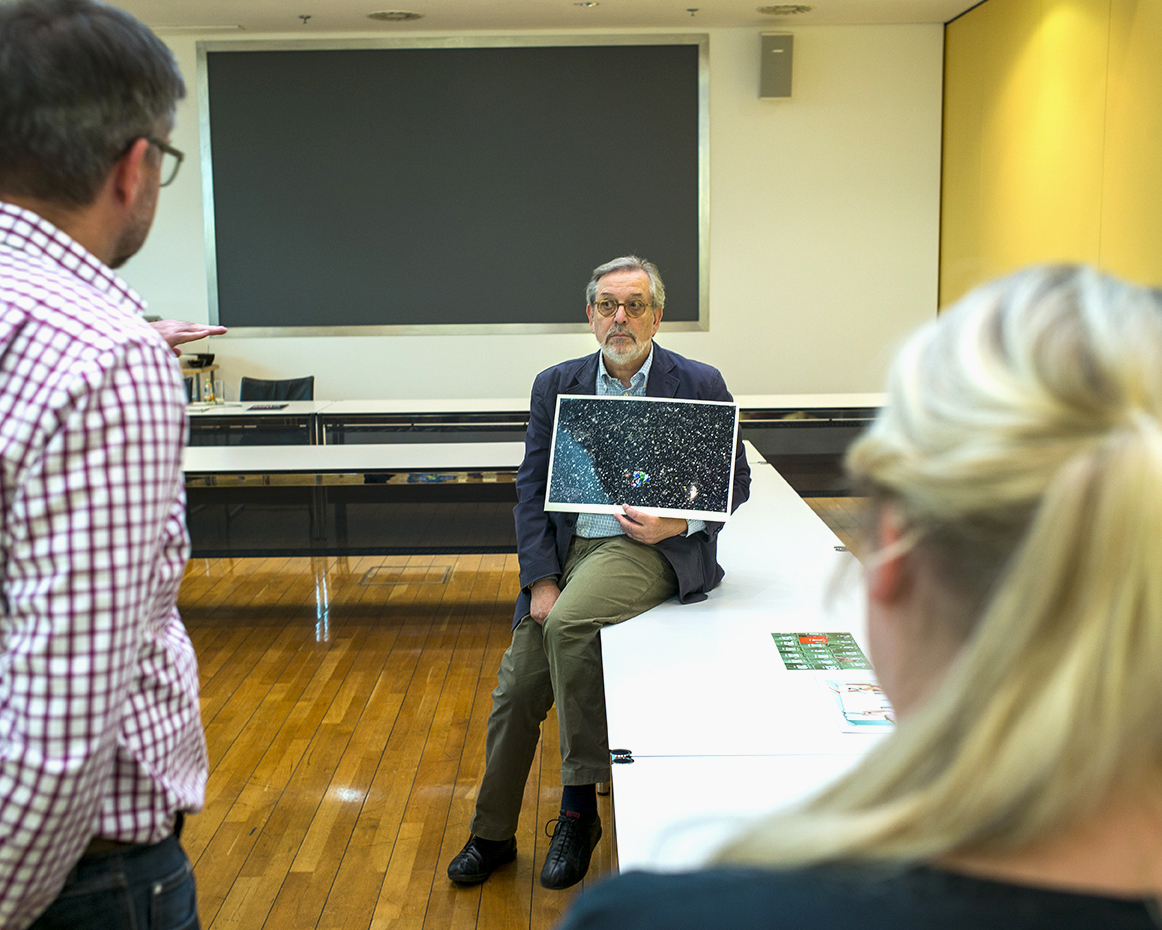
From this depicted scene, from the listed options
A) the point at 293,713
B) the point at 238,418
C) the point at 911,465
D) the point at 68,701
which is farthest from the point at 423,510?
the point at 911,465

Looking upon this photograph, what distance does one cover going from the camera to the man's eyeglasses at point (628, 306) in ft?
8.88

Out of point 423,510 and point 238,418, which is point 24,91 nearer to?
point 423,510

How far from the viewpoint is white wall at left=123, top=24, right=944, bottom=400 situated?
7.64 meters

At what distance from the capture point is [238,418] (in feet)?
18.0

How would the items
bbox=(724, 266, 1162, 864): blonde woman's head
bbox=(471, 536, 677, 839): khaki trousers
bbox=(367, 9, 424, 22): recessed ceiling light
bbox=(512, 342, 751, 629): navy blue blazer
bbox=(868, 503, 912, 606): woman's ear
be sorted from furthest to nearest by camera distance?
1. bbox=(367, 9, 424, 22): recessed ceiling light
2. bbox=(512, 342, 751, 629): navy blue blazer
3. bbox=(471, 536, 677, 839): khaki trousers
4. bbox=(868, 503, 912, 606): woman's ear
5. bbox=(724, 266, 1162, 864): blonde woman's head

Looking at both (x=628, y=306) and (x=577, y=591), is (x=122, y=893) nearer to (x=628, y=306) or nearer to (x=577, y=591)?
(x=577, y=591)

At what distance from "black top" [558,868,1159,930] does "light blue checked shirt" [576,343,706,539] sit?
197cm

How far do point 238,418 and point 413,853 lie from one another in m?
3.50

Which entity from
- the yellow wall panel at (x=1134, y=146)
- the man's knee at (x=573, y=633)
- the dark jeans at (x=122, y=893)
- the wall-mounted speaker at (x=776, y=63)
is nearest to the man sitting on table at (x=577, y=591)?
the man's knee at (x=573, y=633)

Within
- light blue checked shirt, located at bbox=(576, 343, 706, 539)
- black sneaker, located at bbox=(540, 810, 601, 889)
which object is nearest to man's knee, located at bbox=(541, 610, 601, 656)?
light blue checked shirt, located at bbox=(576, 343, 706, 539)

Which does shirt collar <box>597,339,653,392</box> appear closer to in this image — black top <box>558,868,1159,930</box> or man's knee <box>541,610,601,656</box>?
man's knee <box>541,610,601,656</box>

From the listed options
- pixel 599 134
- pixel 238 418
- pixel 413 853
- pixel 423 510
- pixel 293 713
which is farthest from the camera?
pixel 599 134

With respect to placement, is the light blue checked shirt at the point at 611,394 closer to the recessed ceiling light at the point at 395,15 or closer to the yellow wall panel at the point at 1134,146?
the yellow wall panel at the point at 1134,146

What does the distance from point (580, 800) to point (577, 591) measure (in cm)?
49
